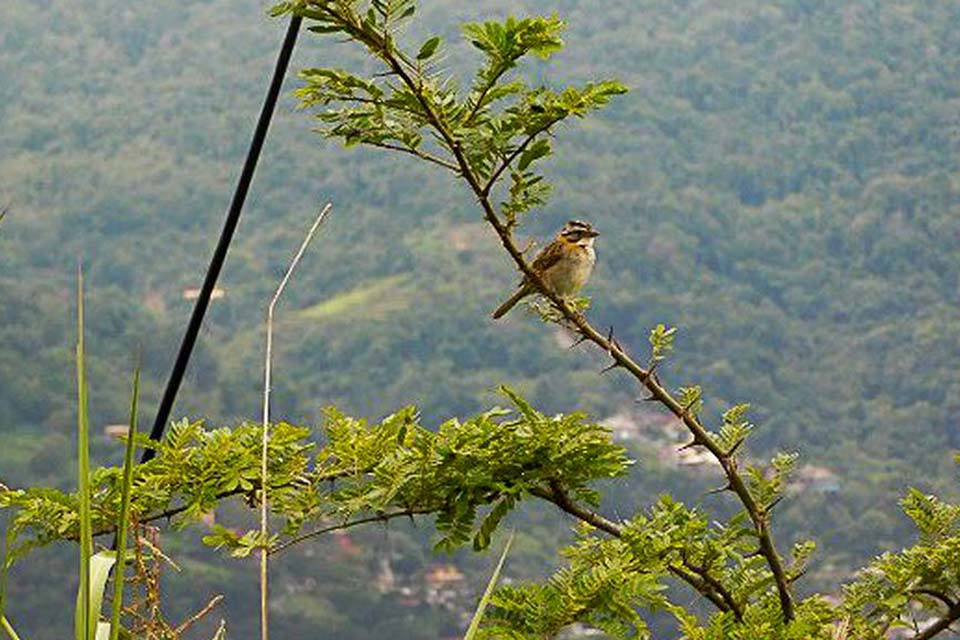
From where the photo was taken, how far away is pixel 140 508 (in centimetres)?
239

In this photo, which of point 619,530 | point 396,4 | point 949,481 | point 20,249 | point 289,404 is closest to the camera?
point 396,4

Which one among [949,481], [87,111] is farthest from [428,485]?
[87,111]

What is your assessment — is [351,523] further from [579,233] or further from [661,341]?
[579,233]

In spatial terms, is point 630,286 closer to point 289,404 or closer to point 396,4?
point 289,404

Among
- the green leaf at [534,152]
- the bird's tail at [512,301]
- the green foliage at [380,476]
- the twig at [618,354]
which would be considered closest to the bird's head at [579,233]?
the bird's tail at [512,301]

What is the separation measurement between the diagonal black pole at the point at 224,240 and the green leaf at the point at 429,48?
0.52ft

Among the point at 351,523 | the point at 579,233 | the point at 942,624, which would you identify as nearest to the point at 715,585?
the point at 942,624

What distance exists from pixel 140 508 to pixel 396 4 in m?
0.73

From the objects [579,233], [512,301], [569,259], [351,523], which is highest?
[579,233]

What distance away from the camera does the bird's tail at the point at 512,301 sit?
2.85 m

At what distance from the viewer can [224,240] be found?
2252mm

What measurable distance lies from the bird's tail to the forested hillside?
2562 cm

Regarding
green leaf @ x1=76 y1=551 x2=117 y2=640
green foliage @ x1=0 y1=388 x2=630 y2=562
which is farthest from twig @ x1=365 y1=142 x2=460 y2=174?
green leaf @ x1=76 y1=551 x2=117 y2=640

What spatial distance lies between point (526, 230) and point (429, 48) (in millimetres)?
30748
